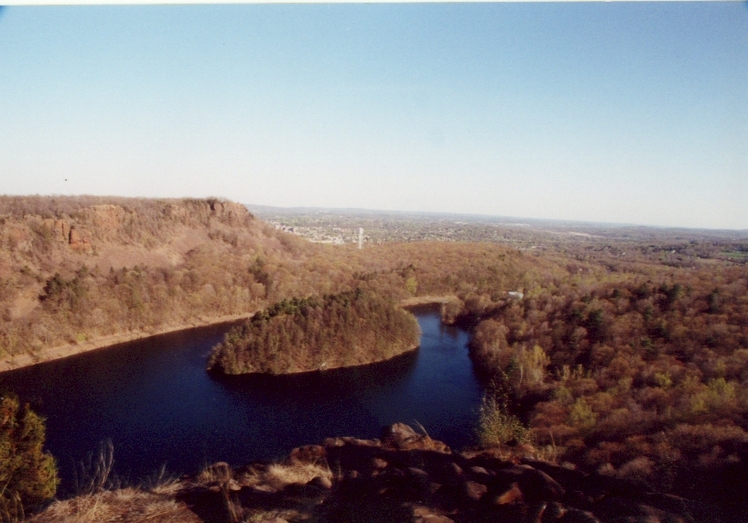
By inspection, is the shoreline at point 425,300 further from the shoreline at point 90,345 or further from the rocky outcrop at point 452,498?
the rocky outcrop at point 452,498

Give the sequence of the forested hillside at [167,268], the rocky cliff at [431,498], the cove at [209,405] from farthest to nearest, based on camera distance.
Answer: the forested hillside at [167,268], the cove at [209,405], the rocky cliff at [431,498]

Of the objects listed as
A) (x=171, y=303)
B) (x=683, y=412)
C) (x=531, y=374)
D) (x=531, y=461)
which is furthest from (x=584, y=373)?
(x=171, y=303)

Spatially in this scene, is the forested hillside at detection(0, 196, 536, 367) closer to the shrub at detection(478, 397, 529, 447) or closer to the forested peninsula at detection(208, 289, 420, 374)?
the forested peninsula at detection(208, 289, 420, 374)

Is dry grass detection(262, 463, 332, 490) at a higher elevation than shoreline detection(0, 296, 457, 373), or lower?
higher

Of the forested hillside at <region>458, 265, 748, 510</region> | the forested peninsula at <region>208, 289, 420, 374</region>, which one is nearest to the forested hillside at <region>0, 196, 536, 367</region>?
the forested peninsula at <region>208, 289, 420, 374</region>

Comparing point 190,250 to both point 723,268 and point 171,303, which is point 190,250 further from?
point 723,268

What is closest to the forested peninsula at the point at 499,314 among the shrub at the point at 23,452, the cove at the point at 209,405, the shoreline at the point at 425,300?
the shoreline at the point at 425,300

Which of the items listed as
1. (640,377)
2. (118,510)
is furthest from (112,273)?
(640,377)
